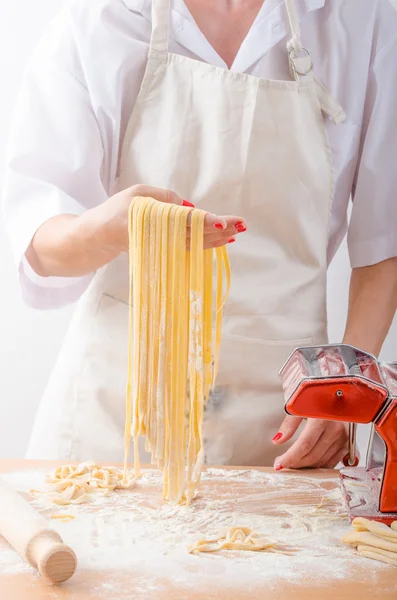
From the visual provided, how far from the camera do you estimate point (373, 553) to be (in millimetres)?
1059

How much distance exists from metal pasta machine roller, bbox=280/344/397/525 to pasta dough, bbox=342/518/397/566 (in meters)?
0.04

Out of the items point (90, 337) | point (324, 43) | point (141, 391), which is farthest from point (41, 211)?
point (324, 43)

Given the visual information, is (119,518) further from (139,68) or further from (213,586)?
(139,68)

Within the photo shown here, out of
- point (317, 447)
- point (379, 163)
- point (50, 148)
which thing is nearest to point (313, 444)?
point (317, 447)

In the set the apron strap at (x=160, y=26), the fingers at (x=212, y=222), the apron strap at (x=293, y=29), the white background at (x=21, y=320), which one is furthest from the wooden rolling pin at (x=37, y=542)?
the white background at (x=21, y=320)

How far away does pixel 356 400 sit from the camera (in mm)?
1132

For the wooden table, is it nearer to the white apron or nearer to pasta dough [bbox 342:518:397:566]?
pasta dough [bbox 342:518:397:566]

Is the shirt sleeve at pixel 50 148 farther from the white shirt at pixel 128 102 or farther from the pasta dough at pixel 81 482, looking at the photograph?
the pasta dough at pixel 81 482

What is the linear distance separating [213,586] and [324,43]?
1.18 metres

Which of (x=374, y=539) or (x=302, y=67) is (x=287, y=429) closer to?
(x=374, y=539)

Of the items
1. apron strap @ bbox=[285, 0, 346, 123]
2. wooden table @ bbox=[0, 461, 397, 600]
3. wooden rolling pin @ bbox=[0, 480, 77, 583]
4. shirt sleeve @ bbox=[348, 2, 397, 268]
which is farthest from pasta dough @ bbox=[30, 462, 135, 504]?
apron strap @ bbox=[285, 0, 346, 123]

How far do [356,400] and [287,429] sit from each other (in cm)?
36

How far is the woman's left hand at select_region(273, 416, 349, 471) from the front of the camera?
1.47 m

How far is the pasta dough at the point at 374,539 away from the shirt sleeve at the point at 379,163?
0.75 metres
